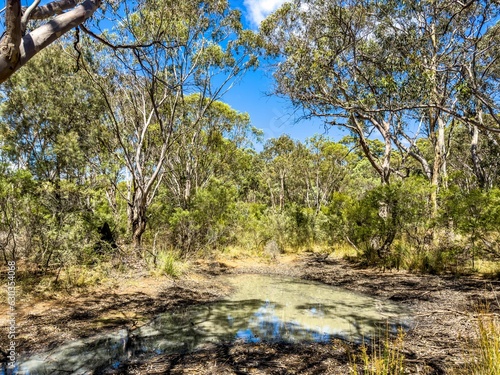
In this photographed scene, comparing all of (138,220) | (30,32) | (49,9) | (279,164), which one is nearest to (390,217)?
(138,220)

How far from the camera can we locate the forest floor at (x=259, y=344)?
3.48m

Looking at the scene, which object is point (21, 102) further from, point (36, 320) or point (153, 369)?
point (153, 369)

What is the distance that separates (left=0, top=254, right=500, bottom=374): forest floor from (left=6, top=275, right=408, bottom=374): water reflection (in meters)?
0.33

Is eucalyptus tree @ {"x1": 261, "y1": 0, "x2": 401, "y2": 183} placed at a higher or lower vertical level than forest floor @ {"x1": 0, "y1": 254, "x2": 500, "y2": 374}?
higher

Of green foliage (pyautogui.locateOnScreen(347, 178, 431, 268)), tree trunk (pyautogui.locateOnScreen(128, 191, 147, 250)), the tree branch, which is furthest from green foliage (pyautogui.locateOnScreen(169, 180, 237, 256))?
the tree branch

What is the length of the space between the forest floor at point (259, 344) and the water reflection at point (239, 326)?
1.09 ft

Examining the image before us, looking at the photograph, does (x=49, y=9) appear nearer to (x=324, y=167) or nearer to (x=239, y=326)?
(x=239, y=326)

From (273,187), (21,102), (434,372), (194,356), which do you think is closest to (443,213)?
(434,372)

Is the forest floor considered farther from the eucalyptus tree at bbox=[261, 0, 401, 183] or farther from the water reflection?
the eucalyptus tree at bbox=[261, 0, 401, 183]

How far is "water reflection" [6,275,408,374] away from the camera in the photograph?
154 inches

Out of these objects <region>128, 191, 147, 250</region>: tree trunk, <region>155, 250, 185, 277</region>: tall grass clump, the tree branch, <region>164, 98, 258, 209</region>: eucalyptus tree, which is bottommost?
<region>155, 250, 185, 277</region>: tall grass clump

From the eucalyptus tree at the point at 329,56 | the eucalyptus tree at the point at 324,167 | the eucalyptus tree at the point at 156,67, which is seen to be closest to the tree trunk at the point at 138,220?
the eucalyptus tree at the point at 156,67

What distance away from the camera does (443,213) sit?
885 cm

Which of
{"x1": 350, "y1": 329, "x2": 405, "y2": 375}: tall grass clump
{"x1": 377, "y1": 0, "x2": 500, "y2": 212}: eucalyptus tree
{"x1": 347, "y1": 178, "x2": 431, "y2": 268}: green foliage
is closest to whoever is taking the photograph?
{"x1": 350, "y1": 329, "x2": 405, "y2": 375}: tall grass clump
